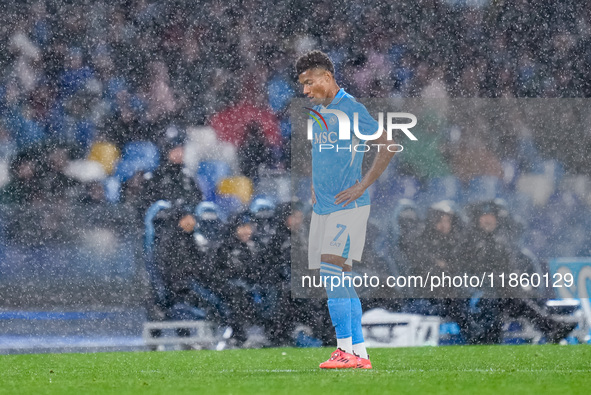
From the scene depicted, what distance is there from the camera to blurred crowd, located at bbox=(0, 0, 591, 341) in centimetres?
745

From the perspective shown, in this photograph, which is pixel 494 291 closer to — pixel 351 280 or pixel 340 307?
pixel 351 280

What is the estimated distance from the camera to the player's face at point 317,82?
554 cm

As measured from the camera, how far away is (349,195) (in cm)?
536

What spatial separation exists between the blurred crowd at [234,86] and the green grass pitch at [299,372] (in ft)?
3.63

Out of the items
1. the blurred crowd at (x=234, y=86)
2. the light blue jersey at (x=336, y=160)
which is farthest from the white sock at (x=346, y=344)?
the blurred crowd at (x=234, y=86)

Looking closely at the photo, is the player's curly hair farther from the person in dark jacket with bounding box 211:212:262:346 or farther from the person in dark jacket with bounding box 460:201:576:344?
the person in dark jacket with bounding box 460:201:576:344

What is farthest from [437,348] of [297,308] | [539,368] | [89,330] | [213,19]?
[213,19]

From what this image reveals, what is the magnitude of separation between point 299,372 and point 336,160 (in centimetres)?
126

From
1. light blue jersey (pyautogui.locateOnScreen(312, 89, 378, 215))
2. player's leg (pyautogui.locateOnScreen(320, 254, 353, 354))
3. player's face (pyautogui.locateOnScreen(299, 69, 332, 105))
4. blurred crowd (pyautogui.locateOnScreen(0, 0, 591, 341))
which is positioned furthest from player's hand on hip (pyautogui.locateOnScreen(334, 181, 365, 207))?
blurred crowd (pyautogui.locateOnScreen(0, 0, 591, 341))

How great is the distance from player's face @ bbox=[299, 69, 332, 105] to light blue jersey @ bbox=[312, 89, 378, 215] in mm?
82

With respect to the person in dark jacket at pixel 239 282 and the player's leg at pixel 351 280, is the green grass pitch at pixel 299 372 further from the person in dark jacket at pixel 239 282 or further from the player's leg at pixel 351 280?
the person in dark jacket at pixel 239 282

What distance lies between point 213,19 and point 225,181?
140cm

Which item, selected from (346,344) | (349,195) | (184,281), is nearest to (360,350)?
(346,344)

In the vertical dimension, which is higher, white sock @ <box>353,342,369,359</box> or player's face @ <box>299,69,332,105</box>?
player's face @ <box>299,69,332,105</box>
